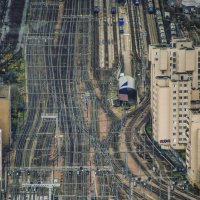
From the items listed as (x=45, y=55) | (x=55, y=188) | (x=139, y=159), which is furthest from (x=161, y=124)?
(x=45, y=55)

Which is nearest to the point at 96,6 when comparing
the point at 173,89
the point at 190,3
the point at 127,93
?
the point at 190,3

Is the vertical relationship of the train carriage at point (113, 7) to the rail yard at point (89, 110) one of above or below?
above

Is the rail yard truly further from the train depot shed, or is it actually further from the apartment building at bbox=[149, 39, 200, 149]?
the apartment building at bbox=[149, 39, 200, 149]

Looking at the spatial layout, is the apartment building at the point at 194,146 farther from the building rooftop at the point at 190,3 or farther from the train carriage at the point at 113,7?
the building rooftop at the point at 190,3

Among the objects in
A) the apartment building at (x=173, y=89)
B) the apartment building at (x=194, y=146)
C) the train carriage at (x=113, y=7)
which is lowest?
the apartment building at (x=194, y=146)

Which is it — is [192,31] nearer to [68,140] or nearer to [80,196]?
[68,140]

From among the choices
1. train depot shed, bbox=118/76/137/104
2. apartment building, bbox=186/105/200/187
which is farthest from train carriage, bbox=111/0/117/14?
apartment building, bbox=186/105/200/187

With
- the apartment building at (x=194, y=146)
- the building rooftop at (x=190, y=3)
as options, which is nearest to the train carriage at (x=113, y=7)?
the building rooftop at (x=190, y=3)
